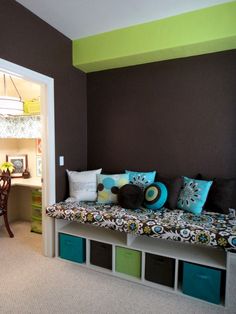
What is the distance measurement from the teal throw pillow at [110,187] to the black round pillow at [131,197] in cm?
15

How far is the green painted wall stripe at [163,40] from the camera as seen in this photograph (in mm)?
1961

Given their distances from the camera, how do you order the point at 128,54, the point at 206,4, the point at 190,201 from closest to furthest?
1. the point at 206,4
2. the point at 190,201
3. the point at 128,54

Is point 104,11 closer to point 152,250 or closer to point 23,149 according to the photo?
point 152,250

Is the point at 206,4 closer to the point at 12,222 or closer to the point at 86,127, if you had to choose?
the point at 86,127

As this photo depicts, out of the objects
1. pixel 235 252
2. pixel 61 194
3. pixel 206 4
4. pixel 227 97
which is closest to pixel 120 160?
pixel 61 194

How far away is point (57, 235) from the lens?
2348 millimetres

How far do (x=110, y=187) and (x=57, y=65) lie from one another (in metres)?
1.58

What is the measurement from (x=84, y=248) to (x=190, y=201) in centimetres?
125

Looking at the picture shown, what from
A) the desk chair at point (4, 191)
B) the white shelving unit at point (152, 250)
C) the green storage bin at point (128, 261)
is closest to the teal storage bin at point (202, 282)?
the white shelving unit at point (152, 250)

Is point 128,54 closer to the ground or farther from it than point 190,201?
farther from it

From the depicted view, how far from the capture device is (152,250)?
6.34 feet

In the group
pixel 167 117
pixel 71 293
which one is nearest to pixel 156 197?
pixel 167 117

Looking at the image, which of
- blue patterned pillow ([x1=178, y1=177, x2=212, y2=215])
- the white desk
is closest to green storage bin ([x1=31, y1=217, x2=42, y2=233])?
Answer: the white desk

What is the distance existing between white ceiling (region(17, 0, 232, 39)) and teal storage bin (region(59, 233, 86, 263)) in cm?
234
